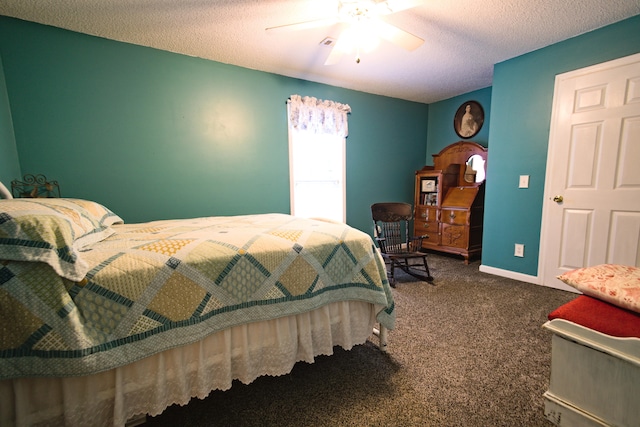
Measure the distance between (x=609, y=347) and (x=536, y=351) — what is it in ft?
3.01

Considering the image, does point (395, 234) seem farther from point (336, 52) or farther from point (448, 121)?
point (448, 121)

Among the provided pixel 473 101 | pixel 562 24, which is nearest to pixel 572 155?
pixel 562 24

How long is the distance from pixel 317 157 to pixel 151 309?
114 inches

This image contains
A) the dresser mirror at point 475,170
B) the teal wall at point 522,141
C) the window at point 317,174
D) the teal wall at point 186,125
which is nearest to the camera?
the teal wall at point 186,125

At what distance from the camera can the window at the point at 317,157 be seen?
334 cm

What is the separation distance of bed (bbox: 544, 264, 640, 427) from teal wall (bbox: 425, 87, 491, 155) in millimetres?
3260

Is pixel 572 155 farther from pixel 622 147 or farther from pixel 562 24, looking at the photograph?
pixel 562 24

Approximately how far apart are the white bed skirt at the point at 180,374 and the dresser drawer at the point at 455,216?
270 cm

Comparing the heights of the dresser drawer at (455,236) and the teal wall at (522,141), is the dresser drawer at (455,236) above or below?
below

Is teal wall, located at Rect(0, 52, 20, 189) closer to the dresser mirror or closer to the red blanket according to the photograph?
the red blanket

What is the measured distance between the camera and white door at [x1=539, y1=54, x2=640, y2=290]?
7.20 ft

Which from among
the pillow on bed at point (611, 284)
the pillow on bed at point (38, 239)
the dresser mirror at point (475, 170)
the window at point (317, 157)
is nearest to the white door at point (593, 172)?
the dresser mirror at point (475, 170)

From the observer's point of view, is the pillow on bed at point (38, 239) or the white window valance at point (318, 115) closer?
the pillow on bed at point (38, 239)

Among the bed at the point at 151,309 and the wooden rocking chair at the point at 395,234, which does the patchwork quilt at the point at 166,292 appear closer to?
the bed at the point at 151,309
